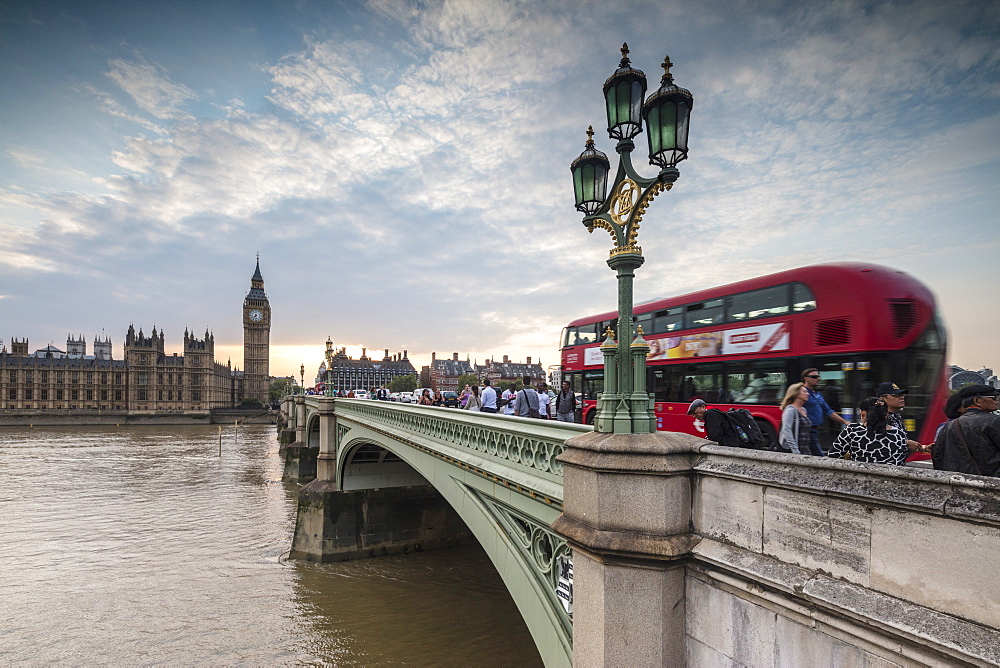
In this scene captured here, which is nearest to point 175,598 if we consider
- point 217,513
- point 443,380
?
point 217,513

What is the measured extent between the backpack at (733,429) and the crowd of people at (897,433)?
0.02 meters

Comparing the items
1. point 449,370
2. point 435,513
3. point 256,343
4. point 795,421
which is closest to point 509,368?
point 449,370

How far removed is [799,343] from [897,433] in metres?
6.53

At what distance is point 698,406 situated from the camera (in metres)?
5.21

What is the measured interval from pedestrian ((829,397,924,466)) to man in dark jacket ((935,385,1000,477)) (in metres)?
0.30

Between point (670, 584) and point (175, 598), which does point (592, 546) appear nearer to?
point (670, 584)

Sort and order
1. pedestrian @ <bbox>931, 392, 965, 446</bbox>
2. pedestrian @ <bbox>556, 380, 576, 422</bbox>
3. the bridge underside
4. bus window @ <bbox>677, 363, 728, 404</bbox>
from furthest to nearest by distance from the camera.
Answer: bus window @ <bbox>677, 363, 728, 404</bbox>, pedestrian @ <bbox>556, 380, 576, 422</bbox>, the bridge underside, pedestrian @ <bbox>931, 392, 965, 446</bbox>

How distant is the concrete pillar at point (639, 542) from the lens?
3469 millimetres

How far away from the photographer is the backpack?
4.66m

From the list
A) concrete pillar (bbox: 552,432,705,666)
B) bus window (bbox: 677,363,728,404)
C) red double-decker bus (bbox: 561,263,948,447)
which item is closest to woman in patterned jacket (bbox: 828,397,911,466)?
concrete pillar (bbox: 552,432,705,666)

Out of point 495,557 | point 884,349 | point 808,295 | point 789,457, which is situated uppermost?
point 808,295

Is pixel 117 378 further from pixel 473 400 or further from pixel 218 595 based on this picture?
pixel 473 400

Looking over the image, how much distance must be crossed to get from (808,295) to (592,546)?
26.8ft

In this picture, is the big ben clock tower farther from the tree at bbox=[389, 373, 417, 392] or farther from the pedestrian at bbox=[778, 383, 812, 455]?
the pedestrian at bbox=[778, 383, 812, 455]
